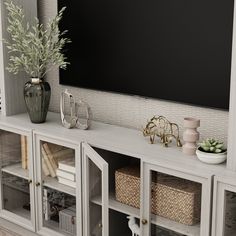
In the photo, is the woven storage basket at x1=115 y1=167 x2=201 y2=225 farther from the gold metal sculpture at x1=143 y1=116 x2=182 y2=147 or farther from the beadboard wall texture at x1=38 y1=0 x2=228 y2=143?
the beadboard wall texture at x1=38 y1=0 x2=228 y2=143

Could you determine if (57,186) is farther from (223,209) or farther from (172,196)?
(223,209)

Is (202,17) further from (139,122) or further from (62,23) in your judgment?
(62,23)

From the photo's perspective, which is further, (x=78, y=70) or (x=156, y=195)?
(x=78, y=70)

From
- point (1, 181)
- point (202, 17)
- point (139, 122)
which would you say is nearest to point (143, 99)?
point (139, 122)

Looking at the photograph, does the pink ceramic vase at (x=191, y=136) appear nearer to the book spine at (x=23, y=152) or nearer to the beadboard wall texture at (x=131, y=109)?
the beadboard wall texture at (x=131, y=109)

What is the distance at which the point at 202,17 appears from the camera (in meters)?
2.59

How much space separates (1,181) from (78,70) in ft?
3.02

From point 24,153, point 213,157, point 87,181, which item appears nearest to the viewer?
point 213,157

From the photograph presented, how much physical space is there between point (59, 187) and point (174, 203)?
0.85 meters

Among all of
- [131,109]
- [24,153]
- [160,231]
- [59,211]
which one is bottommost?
[59,211]

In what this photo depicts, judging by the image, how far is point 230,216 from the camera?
2.28m

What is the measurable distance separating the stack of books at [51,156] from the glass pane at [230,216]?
41.9 inches

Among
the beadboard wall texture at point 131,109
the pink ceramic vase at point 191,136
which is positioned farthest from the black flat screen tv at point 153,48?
the pink ceramic vase at point 191,136

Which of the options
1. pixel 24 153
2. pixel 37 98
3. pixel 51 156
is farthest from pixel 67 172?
pixel 37 98
